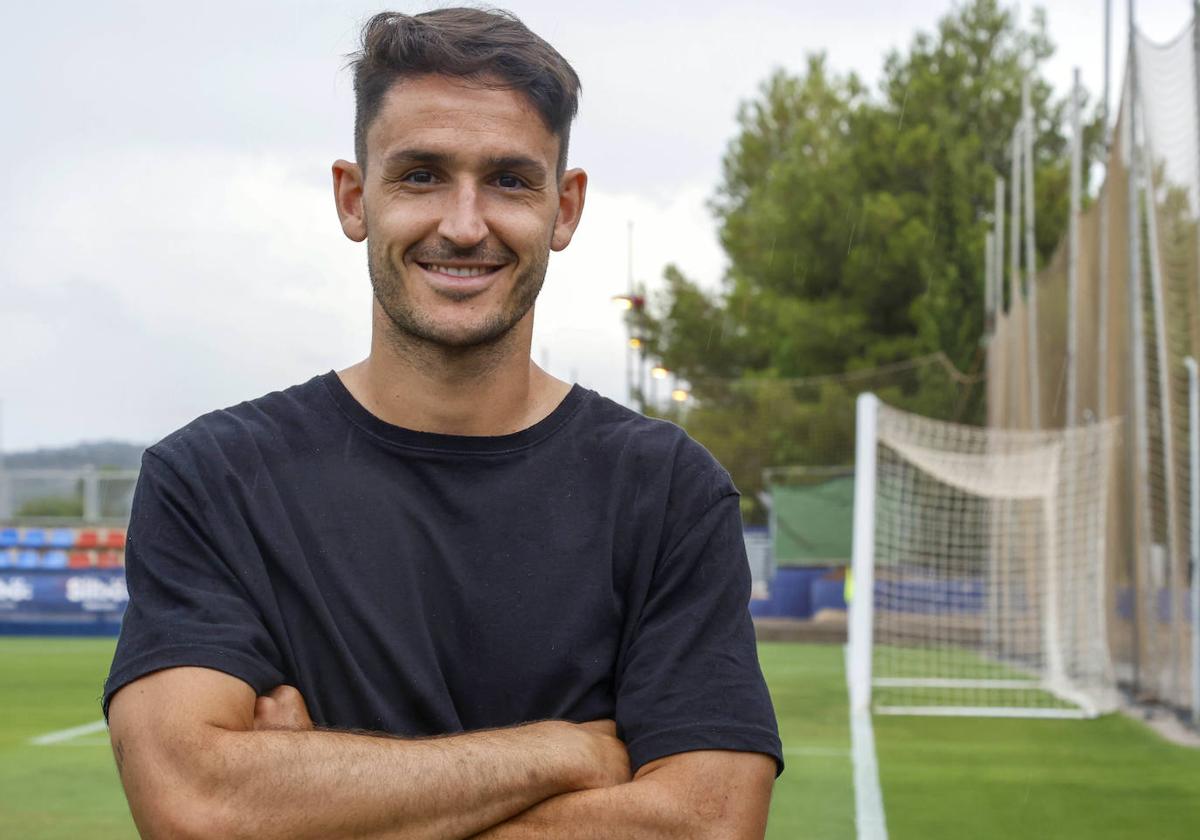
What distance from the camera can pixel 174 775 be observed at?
2283 millimetres

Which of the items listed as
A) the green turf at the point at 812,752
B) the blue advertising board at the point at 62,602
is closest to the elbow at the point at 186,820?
the green turf at the point at 812,752

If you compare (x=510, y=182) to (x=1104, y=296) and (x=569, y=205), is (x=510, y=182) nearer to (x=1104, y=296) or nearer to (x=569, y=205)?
(x=569, y=205)

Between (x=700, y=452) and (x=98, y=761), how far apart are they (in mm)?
7897

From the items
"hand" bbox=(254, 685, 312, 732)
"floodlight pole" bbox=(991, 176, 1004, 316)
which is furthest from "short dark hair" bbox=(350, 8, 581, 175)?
"floodlight pole" bbox=(991, 176, 1004, 316)

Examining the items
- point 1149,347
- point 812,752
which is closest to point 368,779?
point 812,752

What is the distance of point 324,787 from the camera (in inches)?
89.3

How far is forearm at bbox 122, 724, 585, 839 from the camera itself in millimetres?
2262

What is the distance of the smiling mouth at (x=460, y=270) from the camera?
2.47m

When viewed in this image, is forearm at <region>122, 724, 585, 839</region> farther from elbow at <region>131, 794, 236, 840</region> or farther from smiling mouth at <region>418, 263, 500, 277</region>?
smiling mouth at <region>418, 263, 500, 277</region>

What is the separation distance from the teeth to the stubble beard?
0.05ft

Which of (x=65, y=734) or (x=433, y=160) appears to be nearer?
(x=433, y=160)

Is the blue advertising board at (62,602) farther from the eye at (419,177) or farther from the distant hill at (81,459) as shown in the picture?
the eye at (419,177)

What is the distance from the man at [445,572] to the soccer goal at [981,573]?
1002 cm

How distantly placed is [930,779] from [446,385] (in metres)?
6.76
